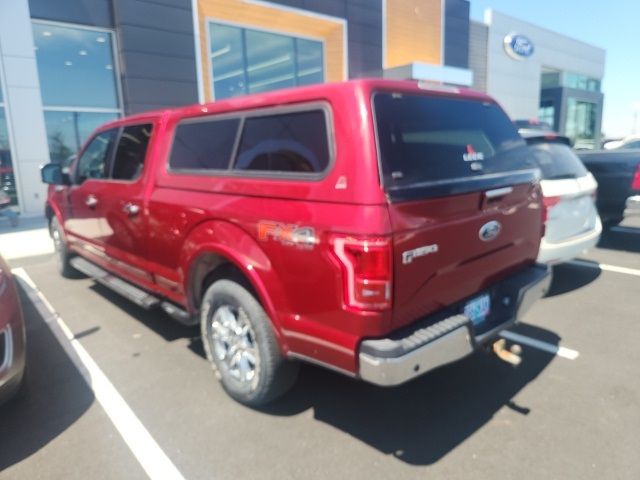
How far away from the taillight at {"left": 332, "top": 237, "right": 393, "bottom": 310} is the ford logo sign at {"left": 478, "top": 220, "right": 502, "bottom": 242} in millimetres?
859

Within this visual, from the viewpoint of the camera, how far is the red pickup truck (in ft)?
7.47

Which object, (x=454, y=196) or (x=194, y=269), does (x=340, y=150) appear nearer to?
(x=454, y=196)

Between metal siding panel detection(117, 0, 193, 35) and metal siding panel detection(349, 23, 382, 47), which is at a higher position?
metal siding panel detection(349, 23, 382, 47)

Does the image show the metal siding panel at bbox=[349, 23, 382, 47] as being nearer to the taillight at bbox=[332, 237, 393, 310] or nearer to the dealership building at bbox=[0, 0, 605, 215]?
the dealership building at bbox=[0, 0, 605, 215]

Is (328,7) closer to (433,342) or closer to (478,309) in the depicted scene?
(478,309)

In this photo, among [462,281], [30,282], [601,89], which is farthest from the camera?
[601,89]

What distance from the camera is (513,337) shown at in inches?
157

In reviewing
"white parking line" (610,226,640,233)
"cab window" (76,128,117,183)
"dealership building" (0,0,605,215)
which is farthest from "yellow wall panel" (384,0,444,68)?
"cab window" (76,128,117,183)

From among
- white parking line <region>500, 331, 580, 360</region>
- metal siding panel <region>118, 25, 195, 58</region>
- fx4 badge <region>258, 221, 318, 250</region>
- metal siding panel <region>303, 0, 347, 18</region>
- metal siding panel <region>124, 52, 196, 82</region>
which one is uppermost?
metal siding panel <region>303, 0, 347, 18</region>

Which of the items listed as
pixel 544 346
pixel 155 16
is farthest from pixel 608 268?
pixel 155 16

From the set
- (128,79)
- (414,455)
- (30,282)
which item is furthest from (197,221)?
(128,79)

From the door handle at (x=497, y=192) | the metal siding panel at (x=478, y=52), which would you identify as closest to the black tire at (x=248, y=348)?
the door handle at (x=497, y=192)

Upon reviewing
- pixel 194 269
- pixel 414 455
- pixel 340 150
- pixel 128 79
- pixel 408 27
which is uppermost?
pixel 408 27

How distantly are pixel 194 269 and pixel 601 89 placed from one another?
3900 cm
